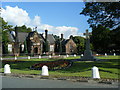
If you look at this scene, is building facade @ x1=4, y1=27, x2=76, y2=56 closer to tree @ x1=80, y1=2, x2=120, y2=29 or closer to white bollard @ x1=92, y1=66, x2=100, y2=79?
tree @ x1=80, y1=2, x2=120, y2=29

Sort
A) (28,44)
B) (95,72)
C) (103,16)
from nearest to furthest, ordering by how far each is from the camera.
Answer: (95,72)
(103,16)
(28,44)

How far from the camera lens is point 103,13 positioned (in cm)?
2070

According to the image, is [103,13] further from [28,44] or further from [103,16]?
[28,44]

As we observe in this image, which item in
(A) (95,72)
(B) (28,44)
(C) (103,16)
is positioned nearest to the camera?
(A) (95,72)

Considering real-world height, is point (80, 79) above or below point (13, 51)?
below

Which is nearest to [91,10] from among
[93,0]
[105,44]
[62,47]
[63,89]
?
[93,0]

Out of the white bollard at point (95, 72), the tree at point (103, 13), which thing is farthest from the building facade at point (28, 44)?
the white bollard at point (95, 72)

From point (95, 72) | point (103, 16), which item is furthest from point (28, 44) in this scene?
point (95, 72)

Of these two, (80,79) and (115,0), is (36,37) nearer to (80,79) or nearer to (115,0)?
(115,0)

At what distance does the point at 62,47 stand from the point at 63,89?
6486 cm

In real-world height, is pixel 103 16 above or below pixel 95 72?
above

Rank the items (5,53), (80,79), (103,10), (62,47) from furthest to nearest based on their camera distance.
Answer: (62,47) < (5,53) < (103,10) < (80,79)

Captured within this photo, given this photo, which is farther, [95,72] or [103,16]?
[103,16]

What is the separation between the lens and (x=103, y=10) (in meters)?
20.8
